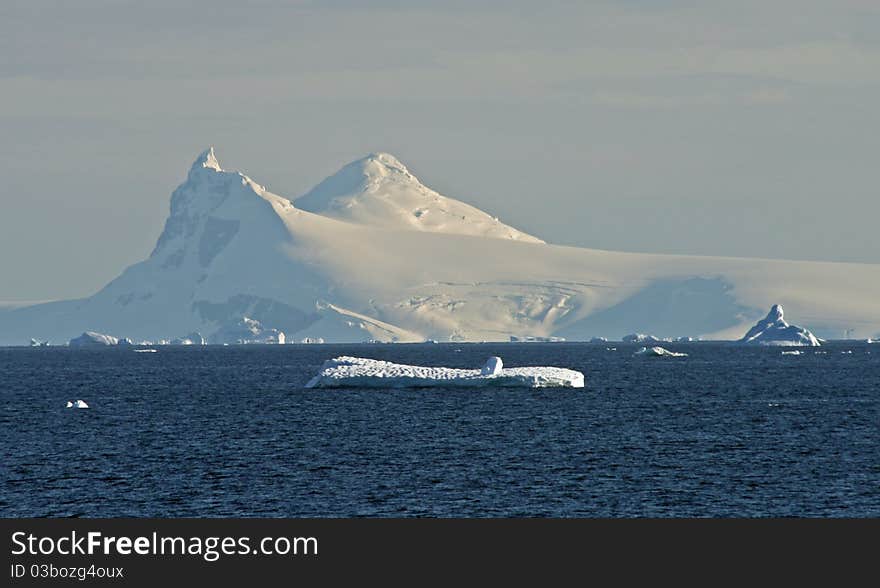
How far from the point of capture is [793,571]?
29.2 m

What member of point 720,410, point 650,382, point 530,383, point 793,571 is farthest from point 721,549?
point 650,382

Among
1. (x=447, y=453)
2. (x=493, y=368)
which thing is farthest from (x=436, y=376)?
(x=447, y=453)

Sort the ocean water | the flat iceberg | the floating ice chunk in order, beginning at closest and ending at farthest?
1. the ocean water
2. the floating ice chunk
3. the flat iceberg

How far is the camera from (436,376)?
103750 millimetres

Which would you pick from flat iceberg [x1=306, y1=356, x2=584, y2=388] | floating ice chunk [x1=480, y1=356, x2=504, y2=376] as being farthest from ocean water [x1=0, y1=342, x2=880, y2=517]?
floating ice chunk [x1=480, y1=356, x2=504, y2=376]

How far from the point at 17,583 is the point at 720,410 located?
63980mm

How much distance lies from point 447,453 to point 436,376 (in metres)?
43.0

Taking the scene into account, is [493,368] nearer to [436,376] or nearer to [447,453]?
[436,376]

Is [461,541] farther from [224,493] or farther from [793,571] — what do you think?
[224,493]

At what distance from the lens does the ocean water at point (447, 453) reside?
152 ft

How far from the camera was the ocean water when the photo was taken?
46.2m

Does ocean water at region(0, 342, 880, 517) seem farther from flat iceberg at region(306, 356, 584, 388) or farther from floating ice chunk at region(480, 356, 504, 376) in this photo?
floating ice chunk at region(480, 356, 504, 376)

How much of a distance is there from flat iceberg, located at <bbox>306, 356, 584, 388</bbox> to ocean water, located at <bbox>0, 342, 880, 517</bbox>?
1.09m

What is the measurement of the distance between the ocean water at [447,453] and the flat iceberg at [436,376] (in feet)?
3.57
